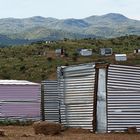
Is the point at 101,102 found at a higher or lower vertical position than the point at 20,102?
higher

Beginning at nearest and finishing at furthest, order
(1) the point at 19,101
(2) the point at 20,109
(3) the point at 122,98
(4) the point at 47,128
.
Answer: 1. (4) the point at 47,128
2. (3) the point at 122,98
3. (1) the point at 19,101
4. (2) the point at 20,109

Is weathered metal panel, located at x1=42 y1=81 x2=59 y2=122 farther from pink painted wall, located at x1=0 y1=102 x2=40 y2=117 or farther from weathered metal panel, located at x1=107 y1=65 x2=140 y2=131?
weathered metal panel, located at x1=107 y1=65 x2=140 y2=131

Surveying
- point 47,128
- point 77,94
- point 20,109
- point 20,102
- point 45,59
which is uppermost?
point 77,94

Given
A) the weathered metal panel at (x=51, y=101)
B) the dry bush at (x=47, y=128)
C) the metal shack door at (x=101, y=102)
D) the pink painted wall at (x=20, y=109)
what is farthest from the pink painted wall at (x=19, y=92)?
the dry bush at (x=47, y=128)

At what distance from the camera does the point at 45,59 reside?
75188 mm

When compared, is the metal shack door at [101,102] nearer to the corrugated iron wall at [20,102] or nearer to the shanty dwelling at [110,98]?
the shanty dwelling at [110,98]

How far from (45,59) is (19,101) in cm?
4636

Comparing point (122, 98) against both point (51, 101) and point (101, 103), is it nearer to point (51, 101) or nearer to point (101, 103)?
point (101, 103)

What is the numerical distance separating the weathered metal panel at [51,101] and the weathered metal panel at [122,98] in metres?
6.95

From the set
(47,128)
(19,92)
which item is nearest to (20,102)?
(19,92)

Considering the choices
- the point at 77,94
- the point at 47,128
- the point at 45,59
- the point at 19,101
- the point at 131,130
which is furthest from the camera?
the point at 45,59

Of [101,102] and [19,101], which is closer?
[101,102]

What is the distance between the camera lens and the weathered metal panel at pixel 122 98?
21.2 metres

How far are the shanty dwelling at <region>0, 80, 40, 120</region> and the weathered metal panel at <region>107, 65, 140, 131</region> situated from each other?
834 cm
